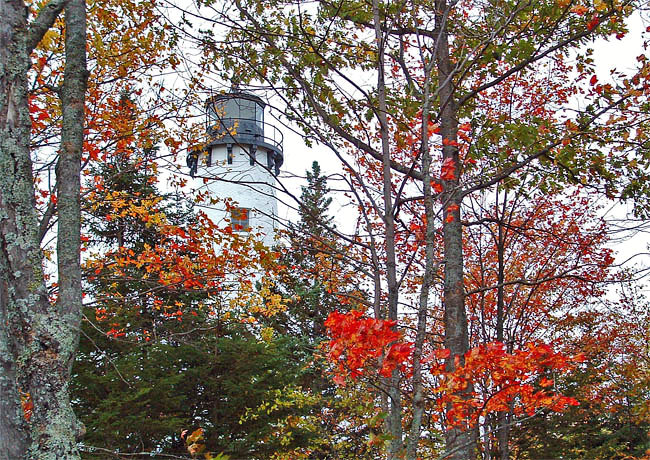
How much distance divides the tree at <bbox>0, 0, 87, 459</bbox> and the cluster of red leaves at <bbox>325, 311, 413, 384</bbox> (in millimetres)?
1315

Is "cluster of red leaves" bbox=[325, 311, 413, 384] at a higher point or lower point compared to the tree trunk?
lower

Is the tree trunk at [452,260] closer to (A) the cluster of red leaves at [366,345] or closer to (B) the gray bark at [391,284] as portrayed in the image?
(B) the gray bark at [391,284]

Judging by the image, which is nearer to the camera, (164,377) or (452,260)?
(452,260)

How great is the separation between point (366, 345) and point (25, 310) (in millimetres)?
1646

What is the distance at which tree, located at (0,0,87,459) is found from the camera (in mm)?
2518

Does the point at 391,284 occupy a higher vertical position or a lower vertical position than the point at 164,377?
higher

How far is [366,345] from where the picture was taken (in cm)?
304

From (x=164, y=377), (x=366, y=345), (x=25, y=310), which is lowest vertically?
(x=164, y=377)

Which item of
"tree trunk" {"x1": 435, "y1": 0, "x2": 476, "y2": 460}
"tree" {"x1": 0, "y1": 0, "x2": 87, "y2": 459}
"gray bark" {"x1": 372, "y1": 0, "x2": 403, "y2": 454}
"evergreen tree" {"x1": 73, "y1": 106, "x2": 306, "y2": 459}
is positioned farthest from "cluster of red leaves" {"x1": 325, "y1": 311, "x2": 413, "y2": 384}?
"evergreen tree" {"x1": 73, "y1": 106, "x2": 306, "y2": 459}

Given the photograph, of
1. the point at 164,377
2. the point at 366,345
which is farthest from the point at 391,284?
the point at 164,377

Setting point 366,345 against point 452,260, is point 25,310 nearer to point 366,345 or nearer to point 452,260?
point 366,345

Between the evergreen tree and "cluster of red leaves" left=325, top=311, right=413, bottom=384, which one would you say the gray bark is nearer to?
"cluster of red leaves" left=325, top=311, right=413, bottom=384

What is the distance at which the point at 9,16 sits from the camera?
279cm

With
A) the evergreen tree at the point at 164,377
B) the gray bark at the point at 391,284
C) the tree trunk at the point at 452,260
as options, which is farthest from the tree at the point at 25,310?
the evergreen tree at the point at 164,377
